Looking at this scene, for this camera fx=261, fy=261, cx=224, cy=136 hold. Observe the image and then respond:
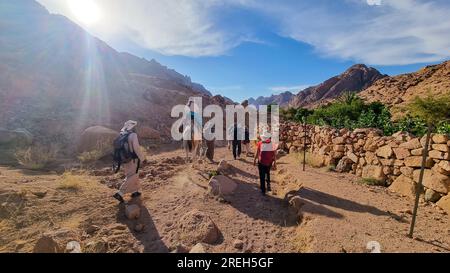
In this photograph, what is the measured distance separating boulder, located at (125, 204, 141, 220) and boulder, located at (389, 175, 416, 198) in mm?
6473

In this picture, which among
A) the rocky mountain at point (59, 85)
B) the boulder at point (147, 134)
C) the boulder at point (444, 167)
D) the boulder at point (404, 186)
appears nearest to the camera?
the boulder at point (444, 167)

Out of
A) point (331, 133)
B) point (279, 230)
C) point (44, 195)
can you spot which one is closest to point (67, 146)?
point (44, 195)

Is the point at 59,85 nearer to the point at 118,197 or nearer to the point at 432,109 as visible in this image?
the point at 118,197

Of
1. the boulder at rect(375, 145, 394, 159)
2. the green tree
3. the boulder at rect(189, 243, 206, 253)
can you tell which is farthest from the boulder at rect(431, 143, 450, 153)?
the boulder at rect(189, 243, 206, 253)

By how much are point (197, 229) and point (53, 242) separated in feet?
7.03

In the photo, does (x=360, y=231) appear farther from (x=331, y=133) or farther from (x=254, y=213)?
(x=331, y=133)

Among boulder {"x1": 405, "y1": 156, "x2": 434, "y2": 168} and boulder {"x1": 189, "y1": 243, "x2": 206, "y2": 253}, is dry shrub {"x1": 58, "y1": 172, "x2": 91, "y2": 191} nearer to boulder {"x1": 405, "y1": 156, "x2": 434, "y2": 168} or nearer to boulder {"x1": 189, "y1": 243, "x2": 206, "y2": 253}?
boulder {"x1": 189, "y1": 243, "x2": 206, "y2": 253}

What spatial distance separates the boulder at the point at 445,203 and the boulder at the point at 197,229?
4.90m

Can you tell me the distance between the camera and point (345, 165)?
9.07 m

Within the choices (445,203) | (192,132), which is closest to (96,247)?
(192,132)

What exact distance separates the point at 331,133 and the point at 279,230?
20.5 ft

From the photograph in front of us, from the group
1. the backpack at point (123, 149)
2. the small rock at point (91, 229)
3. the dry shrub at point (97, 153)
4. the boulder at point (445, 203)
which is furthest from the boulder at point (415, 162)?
the dry shrub at point (97, 153)

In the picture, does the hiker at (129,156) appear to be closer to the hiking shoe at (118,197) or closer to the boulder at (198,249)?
the hiking shoe at (118,197)

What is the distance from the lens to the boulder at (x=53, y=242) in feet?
11.8
